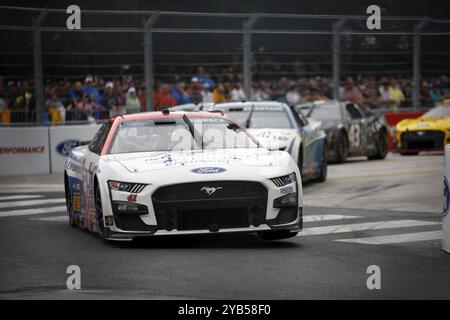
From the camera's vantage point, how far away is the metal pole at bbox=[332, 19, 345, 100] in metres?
26.2

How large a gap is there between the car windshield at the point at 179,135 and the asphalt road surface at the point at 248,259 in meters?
0.90

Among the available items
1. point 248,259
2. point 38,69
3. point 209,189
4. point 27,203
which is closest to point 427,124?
point 38,69

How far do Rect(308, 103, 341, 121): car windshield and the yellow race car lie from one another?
6.35ft

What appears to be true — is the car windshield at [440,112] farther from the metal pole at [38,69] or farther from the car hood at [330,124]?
the metal pole at [38,69]

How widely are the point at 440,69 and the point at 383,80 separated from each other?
2003 mm

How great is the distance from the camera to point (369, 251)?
400 inches

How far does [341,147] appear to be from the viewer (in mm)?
23969

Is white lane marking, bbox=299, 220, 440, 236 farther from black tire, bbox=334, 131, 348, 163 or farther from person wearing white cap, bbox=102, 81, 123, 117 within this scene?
black tire, bbox=334, 131, 348, 163

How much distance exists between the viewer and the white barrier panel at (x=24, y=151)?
21.6 metres

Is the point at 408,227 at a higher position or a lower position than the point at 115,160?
lower

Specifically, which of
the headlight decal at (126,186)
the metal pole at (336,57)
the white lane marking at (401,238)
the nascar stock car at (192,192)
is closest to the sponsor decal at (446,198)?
the white lane marking at (401,238)

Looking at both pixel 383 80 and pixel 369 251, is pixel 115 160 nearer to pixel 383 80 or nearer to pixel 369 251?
pixel 369 251

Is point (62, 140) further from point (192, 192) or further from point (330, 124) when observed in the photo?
point (192, 192)
